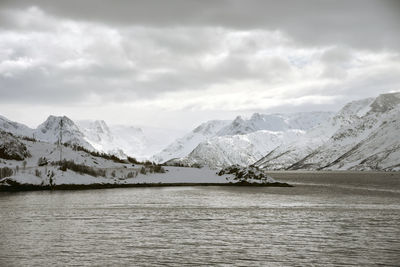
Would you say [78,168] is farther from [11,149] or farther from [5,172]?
[5,172]

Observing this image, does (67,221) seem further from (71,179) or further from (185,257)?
(71,179)

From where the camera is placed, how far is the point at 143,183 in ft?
403

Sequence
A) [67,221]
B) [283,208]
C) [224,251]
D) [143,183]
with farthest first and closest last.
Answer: [143,183] < [283,208] < [67,221] < [224,251]

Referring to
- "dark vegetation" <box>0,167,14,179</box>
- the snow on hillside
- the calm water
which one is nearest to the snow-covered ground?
the snow on hillside

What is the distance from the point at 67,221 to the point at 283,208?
32.4 metres

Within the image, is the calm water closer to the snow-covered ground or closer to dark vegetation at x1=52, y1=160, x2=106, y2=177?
the snow-covered ground

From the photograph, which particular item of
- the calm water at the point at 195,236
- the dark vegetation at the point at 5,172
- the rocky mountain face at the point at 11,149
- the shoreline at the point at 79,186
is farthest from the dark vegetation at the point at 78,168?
the calm water at the point at 195,236

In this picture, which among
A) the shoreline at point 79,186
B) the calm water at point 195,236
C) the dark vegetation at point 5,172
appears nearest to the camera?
the calm water at point 195,236

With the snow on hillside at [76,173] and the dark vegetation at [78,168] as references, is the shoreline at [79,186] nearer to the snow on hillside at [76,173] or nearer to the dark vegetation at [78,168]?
the snow on hillside at [76,173]

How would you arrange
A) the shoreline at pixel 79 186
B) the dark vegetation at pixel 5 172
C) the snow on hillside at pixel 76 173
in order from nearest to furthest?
the shoreline at pixel 79 186, the dark vegetation at pixel 5 172, the snow on hillside at pixel 76 173

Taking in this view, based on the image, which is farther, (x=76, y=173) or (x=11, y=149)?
(x=76, y=173)

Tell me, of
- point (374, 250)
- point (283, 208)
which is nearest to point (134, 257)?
point (374, 250)

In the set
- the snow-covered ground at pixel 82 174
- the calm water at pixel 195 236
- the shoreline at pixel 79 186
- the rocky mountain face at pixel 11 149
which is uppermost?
the rocky mountain face at pixel 11 149

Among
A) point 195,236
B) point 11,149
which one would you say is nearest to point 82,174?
point 11,149
